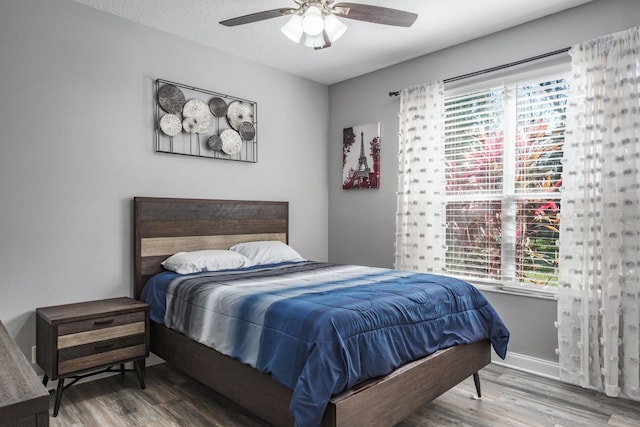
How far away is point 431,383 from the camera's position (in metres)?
2.17

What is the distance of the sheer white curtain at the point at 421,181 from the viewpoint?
143 inches

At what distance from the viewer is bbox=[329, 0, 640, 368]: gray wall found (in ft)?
9.65

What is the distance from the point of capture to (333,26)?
95.7 inches

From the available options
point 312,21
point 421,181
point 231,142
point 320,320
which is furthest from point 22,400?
point 421,181

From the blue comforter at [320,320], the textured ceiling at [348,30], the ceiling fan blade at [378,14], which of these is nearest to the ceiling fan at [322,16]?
the ceiling fan blade at [378,14]

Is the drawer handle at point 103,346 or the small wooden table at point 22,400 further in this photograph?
the drawer handle at point 103,346

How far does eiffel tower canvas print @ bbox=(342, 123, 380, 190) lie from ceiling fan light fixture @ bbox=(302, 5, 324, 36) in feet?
6.46

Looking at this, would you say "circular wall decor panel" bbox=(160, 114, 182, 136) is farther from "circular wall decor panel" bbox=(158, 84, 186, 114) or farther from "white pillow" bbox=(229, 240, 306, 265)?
"white pillow" bbox=(229, 240, 306, 265)

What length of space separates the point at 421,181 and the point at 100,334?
2804 mm

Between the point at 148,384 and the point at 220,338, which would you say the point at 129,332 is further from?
the point at 220,338

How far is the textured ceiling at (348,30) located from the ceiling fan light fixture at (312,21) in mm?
642

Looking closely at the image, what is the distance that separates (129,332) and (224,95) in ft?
7.16

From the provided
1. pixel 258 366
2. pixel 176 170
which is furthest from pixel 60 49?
pixel 258 366

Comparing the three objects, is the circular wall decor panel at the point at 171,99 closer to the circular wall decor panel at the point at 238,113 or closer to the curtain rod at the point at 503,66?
the circular wall decor panel at the point at 238,113
